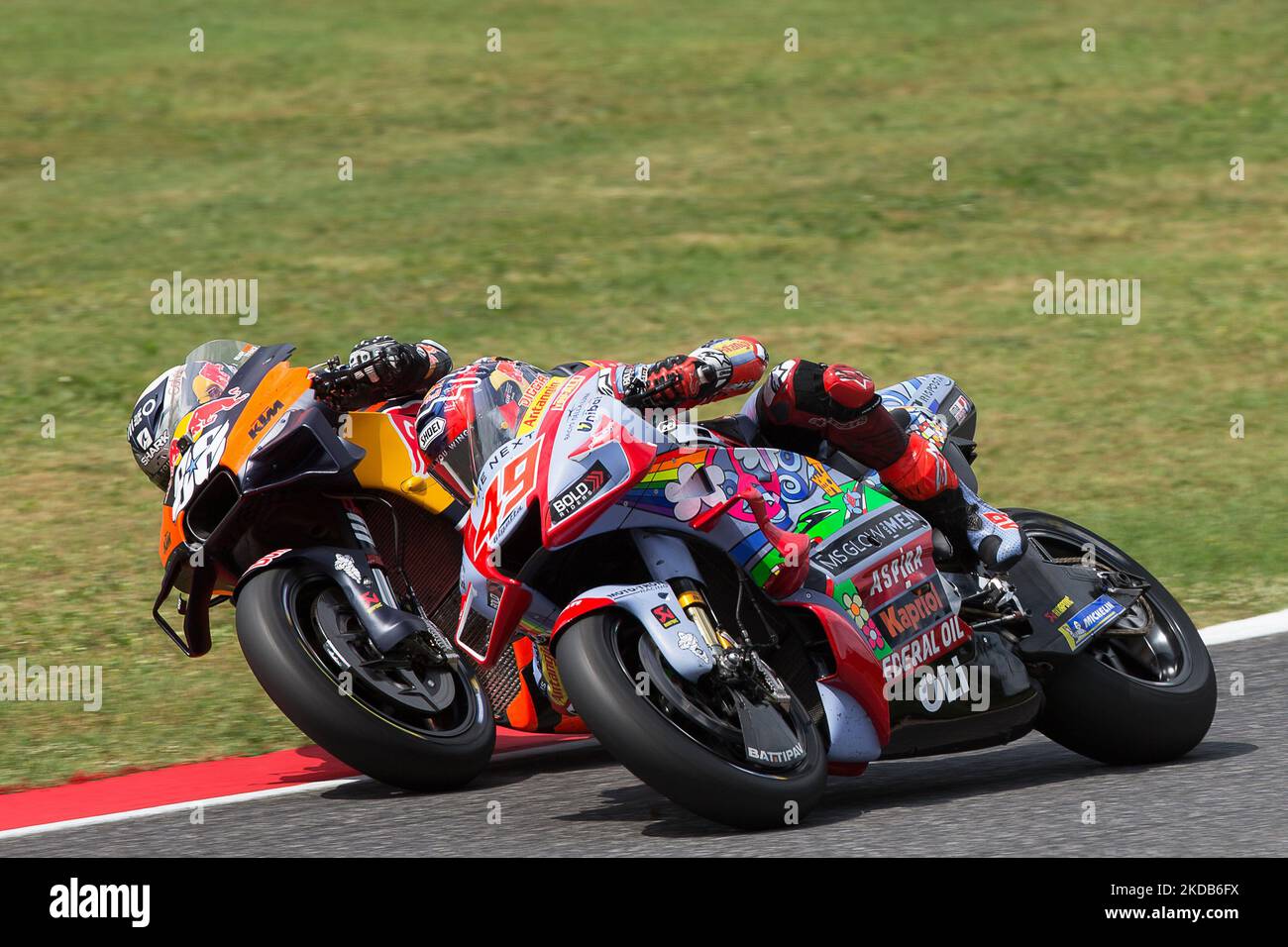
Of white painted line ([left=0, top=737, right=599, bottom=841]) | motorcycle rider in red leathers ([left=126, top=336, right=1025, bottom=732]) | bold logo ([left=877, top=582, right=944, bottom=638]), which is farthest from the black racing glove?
bold logo ([left=877, top=582, right=944, bottom=638])

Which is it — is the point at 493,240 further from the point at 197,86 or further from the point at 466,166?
the point at 197,86

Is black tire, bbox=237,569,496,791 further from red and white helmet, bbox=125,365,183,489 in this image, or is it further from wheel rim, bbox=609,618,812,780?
wheel rim, bbox=609,618,812,780

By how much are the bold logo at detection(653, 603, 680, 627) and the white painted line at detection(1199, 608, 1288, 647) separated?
11.1 ft

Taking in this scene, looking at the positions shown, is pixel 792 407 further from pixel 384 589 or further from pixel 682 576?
pixel 384 589

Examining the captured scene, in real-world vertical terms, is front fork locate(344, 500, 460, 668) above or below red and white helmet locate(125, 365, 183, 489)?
below

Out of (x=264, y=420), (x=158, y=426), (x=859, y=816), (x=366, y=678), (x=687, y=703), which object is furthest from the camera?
(x=158, y=426)

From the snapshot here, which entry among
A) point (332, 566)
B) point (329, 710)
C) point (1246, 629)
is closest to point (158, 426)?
point (332, 566)

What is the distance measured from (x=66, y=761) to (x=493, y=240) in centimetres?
1105

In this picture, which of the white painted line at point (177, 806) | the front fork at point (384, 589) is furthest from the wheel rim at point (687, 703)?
the white painted line at point (177, 806)

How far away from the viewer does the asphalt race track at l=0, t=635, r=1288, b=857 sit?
515 cm

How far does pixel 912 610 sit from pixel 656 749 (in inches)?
49.4

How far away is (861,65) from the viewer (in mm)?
23797
